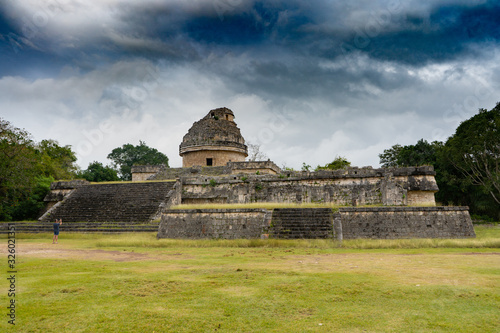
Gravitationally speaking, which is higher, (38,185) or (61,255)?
(38,185)

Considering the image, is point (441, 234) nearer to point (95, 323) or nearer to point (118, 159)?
point (95, 323)

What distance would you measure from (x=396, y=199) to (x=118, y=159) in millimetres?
55782

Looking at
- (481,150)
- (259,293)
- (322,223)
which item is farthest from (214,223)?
(481,150)

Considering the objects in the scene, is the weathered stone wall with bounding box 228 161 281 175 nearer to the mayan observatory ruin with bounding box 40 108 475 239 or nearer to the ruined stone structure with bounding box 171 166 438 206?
the mayan observatory ruin with bounding box 40 108 475 239

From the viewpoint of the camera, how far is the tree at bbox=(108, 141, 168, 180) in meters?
62.9

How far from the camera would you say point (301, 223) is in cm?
1475

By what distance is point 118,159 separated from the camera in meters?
64.4

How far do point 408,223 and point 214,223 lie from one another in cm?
786

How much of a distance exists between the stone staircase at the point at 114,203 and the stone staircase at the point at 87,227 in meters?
0.88

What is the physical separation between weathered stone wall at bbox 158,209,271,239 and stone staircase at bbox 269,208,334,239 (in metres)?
0.51

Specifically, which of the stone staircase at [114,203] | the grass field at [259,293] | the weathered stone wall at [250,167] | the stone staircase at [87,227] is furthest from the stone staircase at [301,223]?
the weathered stone wall at [250,167]

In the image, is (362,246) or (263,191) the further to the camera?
(263,191)

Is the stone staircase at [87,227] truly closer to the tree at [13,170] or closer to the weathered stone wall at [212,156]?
the tree at [13,170]

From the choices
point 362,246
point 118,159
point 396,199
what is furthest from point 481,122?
point 118,159
